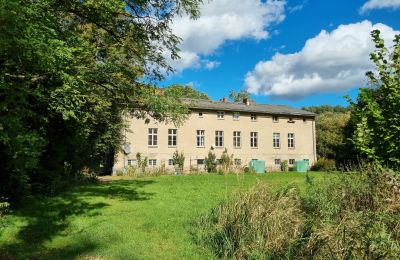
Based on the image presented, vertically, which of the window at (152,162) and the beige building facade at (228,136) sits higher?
the beige building facade at (228,136)

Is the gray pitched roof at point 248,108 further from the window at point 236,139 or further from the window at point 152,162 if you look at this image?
the window at point 152,162

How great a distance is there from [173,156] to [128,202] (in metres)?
23.3

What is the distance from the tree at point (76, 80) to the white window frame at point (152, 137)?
17.1 meters

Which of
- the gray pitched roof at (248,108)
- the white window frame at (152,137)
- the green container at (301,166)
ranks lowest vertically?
the green container at (301,166)

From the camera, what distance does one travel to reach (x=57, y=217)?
35.0 ft

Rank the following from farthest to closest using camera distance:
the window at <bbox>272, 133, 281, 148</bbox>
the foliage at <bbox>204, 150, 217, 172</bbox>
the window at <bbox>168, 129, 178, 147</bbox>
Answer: the window at <bbox>272, 133, 281, 148</bbox> < the window at <bbox>168, 129, 178, 147</bbox> < the foliage at <bbox>204, 150, 217, 172</bbox>

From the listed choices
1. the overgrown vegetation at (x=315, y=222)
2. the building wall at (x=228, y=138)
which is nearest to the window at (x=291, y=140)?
the building wall at (x=228, y=138)

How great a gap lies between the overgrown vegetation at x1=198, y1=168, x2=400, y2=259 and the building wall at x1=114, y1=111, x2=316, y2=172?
26.5 meters

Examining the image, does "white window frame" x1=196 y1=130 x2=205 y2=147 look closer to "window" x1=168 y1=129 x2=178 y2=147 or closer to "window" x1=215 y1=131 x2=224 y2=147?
"window" x1=215 y1=131 x2=224 y2=147

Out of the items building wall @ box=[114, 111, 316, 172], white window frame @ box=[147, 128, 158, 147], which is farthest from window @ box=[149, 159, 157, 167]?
white window frame @ box=[147, 128, 158, 147]

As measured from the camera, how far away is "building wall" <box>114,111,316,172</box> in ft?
118

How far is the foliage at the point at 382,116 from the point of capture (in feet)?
20.1

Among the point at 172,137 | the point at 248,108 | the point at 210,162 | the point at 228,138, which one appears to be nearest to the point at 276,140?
the point at 248,108

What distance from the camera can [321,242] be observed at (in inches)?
213
